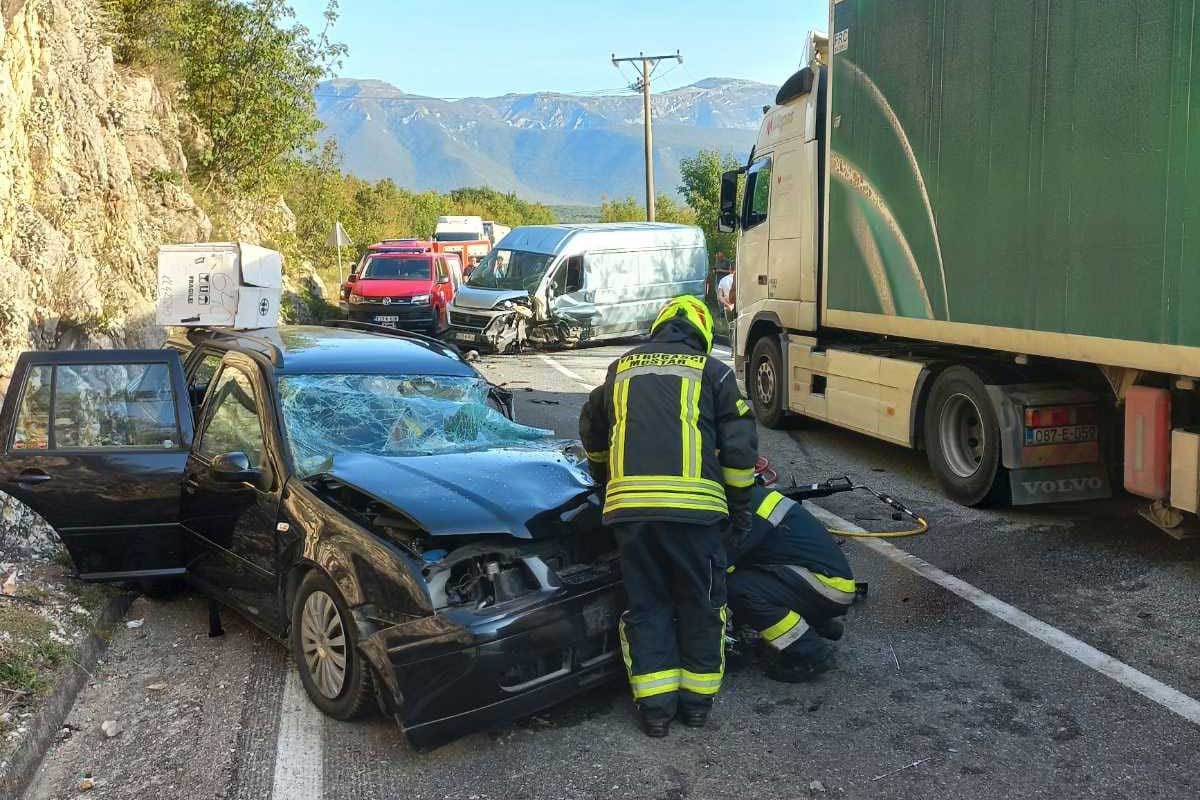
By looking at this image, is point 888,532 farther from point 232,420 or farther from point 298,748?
point 298,748

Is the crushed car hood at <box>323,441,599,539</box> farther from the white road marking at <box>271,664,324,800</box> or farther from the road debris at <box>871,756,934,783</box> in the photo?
the road debris at <box>871,756,934,783</box>

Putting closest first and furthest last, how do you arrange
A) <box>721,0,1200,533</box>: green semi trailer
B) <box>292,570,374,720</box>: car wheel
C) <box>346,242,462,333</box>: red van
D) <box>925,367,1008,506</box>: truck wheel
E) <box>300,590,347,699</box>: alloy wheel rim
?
<box>292,570,374,720</box>: car wheel → <box>300,590,347,699</box>: alloy wheel rim → <box>721,0,1200,533</box>: green semi trailer → <box>925,367,1008,506</box>: truck wheel → <box>346,242,462,333</box>: red van

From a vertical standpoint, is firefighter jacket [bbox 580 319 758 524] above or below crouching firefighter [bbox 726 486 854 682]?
above

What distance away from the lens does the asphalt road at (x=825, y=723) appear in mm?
3740

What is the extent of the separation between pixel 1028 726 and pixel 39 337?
10.9 m

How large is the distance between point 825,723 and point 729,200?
7.95 meters

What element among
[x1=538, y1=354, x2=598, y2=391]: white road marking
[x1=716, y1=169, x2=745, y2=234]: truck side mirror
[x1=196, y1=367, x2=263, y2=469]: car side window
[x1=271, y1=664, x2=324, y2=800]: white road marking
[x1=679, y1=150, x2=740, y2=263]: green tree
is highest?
[x1=679, y1=150, x2=740, y2=263]: green tree

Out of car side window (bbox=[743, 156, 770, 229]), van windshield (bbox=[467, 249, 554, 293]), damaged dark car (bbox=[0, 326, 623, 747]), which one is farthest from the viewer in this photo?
van windshield (bbox=[467, 249, 554, 293])

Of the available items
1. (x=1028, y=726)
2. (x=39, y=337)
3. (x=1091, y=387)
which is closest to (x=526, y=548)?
(x=1028, y=726)

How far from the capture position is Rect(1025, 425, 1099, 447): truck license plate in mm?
6953

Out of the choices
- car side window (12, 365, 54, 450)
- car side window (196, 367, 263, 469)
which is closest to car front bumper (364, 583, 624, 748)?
car side window (196, 367, 263, 469)

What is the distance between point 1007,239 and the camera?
22.0ft

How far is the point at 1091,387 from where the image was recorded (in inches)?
274

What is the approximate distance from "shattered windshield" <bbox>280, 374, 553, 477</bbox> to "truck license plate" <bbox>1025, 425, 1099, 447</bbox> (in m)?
3.28
